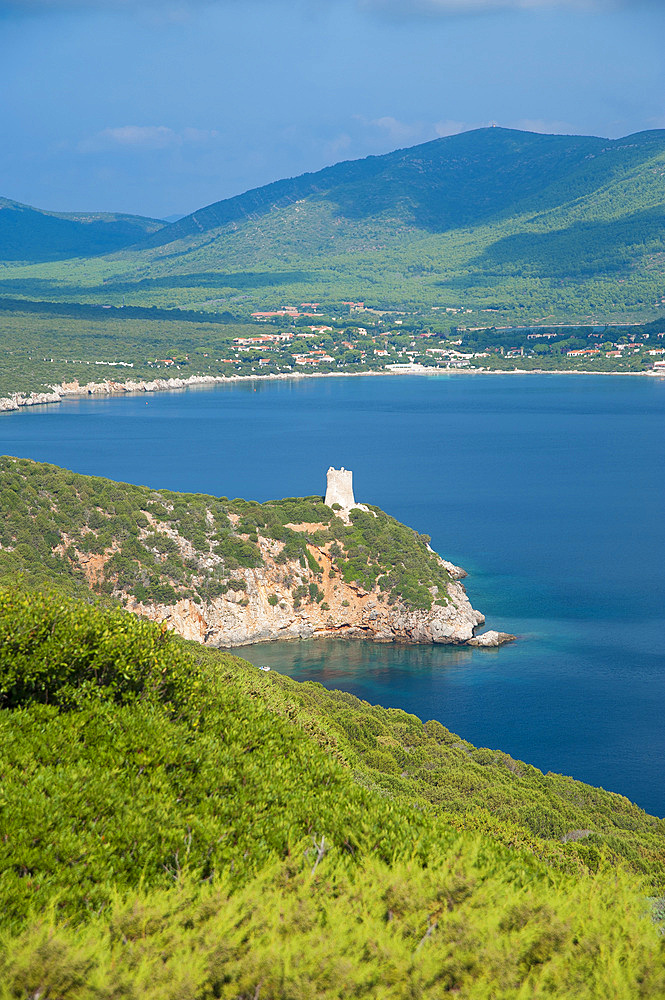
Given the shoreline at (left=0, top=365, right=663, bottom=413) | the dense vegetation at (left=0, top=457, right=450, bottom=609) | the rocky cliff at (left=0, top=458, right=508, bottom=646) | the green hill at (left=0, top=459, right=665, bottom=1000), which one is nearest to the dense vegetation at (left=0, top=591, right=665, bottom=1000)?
the green hill at (left=0, top=459, right=665, bottom=1000)

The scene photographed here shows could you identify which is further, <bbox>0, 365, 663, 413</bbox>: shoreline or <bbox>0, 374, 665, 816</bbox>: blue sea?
<bbox>0, 365, 663, 413</bbox>: shoreline

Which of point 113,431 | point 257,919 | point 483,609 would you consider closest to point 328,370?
point 113,431

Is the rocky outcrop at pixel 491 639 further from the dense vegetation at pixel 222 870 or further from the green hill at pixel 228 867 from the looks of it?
the dense vegetation at pixel 222 870

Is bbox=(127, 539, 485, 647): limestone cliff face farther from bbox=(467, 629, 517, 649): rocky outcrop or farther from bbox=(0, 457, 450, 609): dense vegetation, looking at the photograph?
bbox=(467, 629, 517, 649): rocky outcrop

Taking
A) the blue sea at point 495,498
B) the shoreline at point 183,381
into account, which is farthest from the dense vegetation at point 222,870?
the shoreline at point 183,381

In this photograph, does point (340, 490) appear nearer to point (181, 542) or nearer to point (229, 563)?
point (229, 563)

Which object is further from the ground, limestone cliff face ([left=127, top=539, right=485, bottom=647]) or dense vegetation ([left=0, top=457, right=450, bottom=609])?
dense vegetation ([left=0, top=457, right=450, bottom=609])

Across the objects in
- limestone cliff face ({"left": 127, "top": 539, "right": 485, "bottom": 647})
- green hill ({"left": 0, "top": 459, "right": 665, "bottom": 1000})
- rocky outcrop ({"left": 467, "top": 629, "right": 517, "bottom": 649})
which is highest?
green hill ({"left": 0, "top": 459, "right": 665, "bottom": 1000})

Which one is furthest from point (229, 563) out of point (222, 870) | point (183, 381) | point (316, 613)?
point (183, 381)
